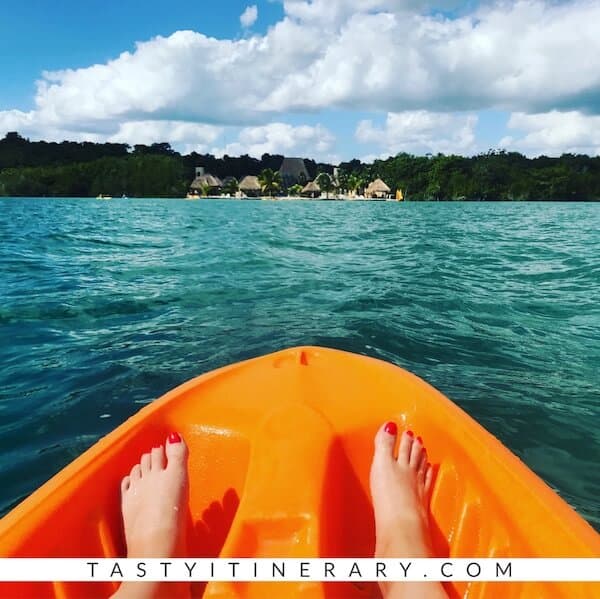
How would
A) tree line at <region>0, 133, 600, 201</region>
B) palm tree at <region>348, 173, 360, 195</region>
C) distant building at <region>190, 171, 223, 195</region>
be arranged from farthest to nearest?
distant building at <region>190, 171, 223, 195</region> < palm tree at <region>348, 173, 360, 195</region> < tree line at <region>0, 133, 600, 201</region>

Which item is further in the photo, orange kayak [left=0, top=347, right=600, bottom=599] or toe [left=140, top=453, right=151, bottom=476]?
toe [left=140, top=453, right=151, bottom=476]

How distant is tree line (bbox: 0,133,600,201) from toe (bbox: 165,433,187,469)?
77799 mm

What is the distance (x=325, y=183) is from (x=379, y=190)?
9209 mm

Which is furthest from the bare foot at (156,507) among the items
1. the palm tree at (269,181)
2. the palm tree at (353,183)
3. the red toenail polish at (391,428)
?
the palm tree at (269,181)

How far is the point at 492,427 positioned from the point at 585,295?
4.31m

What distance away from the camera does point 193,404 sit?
6.50 feet

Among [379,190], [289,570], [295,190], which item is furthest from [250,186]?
[289,570]

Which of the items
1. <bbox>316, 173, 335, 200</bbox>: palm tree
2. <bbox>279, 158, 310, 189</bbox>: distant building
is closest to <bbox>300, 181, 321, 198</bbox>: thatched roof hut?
<bbox>316, 173, 335, 200</bbox>: palm tree

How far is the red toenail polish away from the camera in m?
1.82

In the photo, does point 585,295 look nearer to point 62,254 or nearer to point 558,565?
point 558,565

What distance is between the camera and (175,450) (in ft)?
5.79

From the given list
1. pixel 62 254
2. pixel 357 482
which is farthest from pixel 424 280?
pixel 62 254

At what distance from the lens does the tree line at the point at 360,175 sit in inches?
2771

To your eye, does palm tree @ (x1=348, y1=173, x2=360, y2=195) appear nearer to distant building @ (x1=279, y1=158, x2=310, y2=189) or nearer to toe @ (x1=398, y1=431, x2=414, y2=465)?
distant building @ (x1=279, y1=158, x2=310, y2=189)
